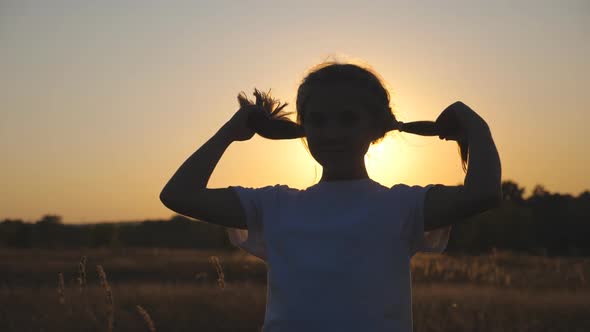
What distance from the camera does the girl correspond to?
162cm

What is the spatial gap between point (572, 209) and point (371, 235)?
45.7 m

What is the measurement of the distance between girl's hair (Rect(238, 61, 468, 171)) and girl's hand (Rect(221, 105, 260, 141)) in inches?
0.8

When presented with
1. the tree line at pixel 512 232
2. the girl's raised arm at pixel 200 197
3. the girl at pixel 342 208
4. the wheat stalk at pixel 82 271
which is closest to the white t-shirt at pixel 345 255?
the girl at pixel 342 208

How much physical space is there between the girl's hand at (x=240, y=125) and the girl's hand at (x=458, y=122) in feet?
1.78

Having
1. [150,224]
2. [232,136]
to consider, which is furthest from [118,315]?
[150,224]

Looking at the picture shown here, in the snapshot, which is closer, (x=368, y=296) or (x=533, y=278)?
(x=368, y=296)

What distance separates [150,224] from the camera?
87.9 meters

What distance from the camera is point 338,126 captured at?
1807mm

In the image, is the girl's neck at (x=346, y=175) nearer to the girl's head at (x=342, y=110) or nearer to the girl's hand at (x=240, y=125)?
the girl's head at (x=342, y=110)

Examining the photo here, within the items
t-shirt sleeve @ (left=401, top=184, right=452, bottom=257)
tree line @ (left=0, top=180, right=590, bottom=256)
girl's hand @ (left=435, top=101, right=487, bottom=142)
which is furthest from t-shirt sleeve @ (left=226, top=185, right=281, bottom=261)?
tree line @ (left=0, top=180, right=590, bottom=256)

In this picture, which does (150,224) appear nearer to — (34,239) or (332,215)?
(34,239)

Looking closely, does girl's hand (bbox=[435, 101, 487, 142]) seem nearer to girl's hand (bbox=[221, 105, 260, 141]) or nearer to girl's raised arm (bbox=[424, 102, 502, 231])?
girl's raised arm (bbox=[424, 102, 502, 231])

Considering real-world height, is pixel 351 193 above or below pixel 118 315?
above

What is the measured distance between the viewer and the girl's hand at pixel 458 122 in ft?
5.80
